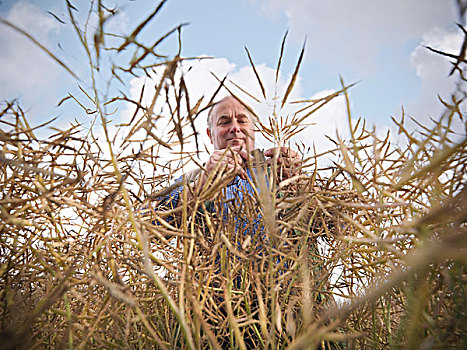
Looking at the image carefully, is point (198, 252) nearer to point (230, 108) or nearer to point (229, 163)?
point (229, 163)

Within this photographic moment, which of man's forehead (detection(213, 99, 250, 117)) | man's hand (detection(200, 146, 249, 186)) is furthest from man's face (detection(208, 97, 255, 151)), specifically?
man's hand (detection(200, 146, 249, 186))

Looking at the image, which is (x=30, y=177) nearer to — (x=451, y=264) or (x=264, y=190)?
(x=264, y=190)

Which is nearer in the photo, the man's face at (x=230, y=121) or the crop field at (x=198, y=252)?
the crop field at (x=198, y=252)

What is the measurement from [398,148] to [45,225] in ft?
0.95

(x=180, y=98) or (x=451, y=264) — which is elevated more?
(x=180, y=98)

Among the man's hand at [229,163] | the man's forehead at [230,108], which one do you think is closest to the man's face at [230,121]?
the man's forehead at [230,108]

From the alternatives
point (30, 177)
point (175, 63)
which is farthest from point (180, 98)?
point (30, 177)

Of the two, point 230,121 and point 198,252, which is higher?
point 230,121

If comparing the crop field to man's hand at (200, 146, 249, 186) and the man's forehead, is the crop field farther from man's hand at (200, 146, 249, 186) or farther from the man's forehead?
the man's forehead

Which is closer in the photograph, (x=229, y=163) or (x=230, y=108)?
Answer: (x=229, y=163)

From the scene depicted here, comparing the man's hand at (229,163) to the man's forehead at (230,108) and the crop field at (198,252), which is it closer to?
the crop field at (198,252)

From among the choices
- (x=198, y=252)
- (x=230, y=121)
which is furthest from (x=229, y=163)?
(x=230, y=121)

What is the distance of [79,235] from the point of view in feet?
0.83

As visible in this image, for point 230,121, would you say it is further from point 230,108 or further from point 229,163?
point 229,163
